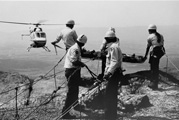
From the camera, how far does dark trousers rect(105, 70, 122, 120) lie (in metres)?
6.65

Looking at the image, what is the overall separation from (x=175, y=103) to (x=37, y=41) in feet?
47.0

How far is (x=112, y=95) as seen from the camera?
6781 mm

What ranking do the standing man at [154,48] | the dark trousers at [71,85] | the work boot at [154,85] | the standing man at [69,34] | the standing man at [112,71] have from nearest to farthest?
the standing man at [112,71], the dark trousers at [71,85], the standing man at [69,34], the standing man at [154,48], the work boot at [154,85]

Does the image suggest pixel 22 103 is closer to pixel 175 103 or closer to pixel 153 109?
pixel 153 109

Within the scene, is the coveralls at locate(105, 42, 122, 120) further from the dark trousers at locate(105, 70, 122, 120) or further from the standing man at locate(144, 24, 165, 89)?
the standing man at locate(144, 24, 165, 89)

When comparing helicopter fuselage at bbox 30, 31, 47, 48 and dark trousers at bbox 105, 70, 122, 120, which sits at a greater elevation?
helicopter fuselage at bbox 30, 31, 47, 48

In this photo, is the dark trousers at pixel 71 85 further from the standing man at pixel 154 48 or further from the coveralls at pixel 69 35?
the standing man at pixel 154 48

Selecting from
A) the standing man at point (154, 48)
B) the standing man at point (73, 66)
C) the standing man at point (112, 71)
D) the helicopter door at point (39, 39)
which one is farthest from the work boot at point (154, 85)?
the helicopter door at point (39, 39)

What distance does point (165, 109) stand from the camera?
7.72m

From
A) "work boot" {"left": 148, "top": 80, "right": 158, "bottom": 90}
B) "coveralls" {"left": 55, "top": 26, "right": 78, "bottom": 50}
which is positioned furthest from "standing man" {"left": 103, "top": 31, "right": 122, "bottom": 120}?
"work boot" {"left": 148, "top": 80, "right": 158, "bottom": 90}

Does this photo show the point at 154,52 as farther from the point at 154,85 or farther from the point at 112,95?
the point at 112,95

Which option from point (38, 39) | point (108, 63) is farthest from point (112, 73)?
point (38, 39)

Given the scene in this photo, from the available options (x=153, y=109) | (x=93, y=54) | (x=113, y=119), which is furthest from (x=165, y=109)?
(x=93, y=54)

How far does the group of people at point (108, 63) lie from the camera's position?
21.3ft
